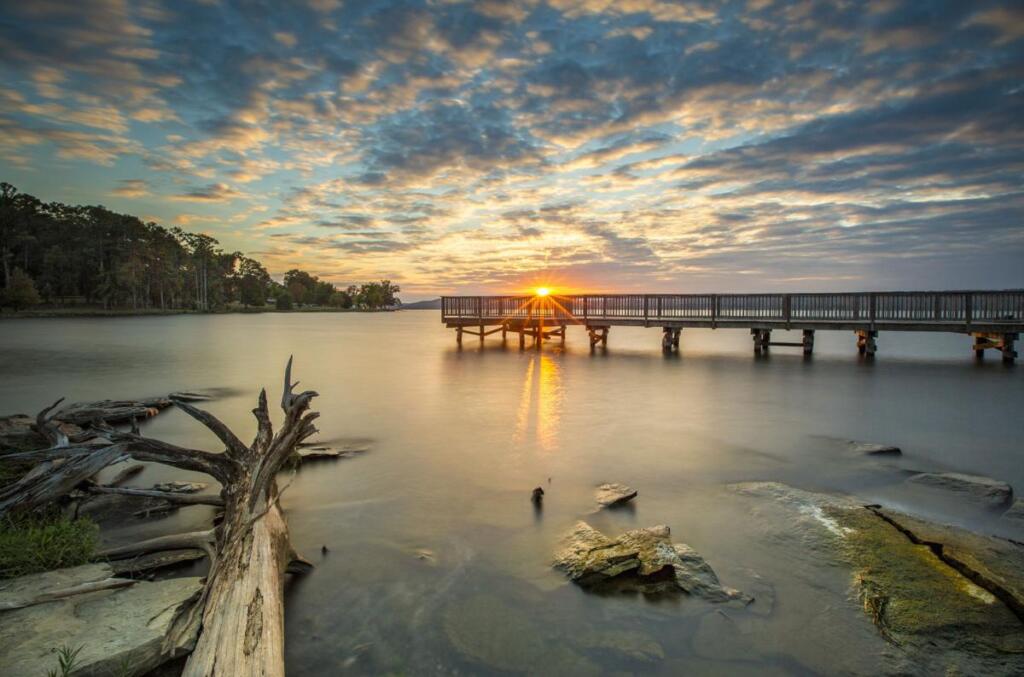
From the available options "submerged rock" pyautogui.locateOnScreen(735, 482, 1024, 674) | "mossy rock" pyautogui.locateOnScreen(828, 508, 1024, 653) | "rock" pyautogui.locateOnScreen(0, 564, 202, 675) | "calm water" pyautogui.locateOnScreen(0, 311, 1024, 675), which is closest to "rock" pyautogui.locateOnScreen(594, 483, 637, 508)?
"calm water" pyautogui.locateOnScreen(0, 311, 1024, 675)

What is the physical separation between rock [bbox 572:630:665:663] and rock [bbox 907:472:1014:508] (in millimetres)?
6711

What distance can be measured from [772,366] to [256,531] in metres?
27.6

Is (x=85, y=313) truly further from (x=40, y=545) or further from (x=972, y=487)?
(x=972, y=487)

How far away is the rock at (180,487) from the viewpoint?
7.84m

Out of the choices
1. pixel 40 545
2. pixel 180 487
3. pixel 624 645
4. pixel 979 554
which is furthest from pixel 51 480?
pixel 979 554

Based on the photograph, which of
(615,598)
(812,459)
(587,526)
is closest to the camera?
(615,598)

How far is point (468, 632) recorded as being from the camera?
4.79 metres

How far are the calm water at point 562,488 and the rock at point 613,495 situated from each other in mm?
240

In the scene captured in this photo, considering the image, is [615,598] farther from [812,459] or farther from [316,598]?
[812,459]

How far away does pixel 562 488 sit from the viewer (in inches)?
349

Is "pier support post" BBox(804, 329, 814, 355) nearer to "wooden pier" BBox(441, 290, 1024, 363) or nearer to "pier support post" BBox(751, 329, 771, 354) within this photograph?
"wooden pier" BBox(441, 290, 1024, 363)

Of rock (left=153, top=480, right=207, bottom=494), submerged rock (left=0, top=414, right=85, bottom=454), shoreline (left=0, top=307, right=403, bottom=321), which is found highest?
shoreline (left=0, top=307, right=403, bottom=321)

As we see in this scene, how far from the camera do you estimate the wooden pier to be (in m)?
24.9

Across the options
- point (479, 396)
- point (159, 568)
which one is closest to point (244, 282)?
Answer: point (479, 396)
